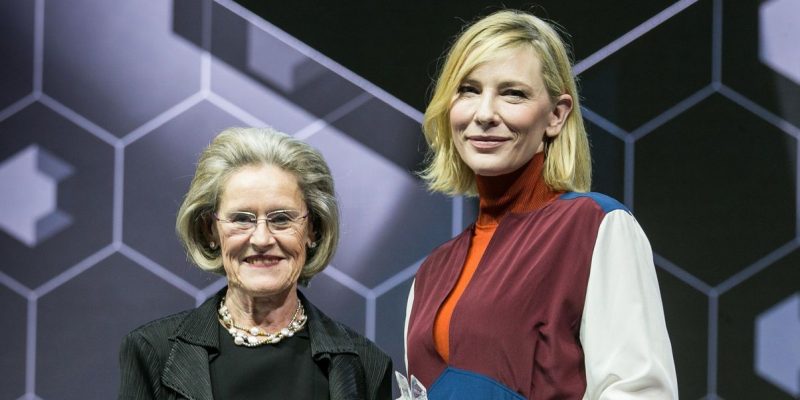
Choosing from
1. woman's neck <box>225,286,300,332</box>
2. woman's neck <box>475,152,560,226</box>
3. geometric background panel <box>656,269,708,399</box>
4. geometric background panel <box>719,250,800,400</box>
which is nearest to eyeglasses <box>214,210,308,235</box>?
woman's neck <box>225,286,300,332</box>

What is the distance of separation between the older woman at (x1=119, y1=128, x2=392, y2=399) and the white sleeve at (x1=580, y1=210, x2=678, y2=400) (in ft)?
1.59

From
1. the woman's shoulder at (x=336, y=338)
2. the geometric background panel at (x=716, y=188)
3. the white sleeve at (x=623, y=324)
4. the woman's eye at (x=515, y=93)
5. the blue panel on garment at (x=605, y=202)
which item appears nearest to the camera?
the white sleeve at (x=623, y=324)

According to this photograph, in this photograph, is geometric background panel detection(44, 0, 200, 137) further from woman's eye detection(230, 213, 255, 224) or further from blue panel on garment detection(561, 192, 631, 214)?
blue panel on garment detection(561, 192, 631, 214)

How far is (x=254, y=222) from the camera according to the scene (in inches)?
74.7

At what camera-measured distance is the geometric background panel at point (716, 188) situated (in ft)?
9.45

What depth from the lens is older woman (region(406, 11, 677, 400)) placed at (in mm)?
Answer: 1669

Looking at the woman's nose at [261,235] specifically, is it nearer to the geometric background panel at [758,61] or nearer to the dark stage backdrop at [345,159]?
the dark stage backdrop at [345,159]

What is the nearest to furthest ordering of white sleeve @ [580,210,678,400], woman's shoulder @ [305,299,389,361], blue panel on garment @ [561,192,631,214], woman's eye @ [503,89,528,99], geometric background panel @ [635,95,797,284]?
1. white sleeve @ [580,210,678,400]
2. blue panel on garment @ [561,192,631,214]
3. woman's eye @ [503,89,528,99]
4. woman's shoulder @ [305,299,389,361]
5. geometric background panel @ [635,95,797,284]

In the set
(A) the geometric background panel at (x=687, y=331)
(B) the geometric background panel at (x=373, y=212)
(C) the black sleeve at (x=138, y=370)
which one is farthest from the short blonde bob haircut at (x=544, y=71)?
(A) the geometric background panel at (x=687, y=331)

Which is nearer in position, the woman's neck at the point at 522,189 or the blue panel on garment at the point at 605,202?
the blue panel on garment at the point at 605,202

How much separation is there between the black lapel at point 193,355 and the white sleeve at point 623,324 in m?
0.66

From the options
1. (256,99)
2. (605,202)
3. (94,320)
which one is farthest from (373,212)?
(605,202)

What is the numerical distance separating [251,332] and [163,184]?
1089 millimetres

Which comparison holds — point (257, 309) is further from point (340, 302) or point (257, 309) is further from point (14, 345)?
point (14, 345)
